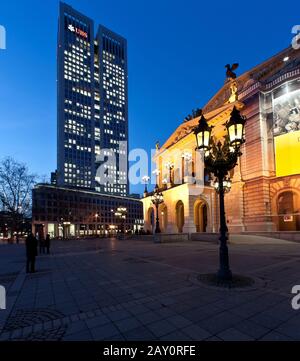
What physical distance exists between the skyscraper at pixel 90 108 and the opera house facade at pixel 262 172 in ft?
302

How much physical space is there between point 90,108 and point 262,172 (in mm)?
120734

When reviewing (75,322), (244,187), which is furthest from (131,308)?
(244,187)

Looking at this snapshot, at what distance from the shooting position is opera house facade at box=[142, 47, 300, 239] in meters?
28.3

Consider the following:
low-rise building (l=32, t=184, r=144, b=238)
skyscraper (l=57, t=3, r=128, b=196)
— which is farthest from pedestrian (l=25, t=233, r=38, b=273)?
skyscraper (l=57, t=3, r=128, b=196)

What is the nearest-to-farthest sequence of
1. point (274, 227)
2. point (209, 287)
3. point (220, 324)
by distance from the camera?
point (220, 324)
point (209, 287)
point (274, 227)

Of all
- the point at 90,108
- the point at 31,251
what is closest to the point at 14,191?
the point at 31,251

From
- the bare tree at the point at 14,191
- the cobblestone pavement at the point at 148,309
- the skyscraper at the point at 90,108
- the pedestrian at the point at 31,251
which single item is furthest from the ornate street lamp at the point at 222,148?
the skyscraper at the point at 90,108

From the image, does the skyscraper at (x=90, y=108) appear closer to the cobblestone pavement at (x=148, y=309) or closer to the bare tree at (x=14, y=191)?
the bare tree at (x=14, y=191)

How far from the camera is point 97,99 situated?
140m

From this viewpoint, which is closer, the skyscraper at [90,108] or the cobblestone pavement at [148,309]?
the cobblestone pavement at [148,309]

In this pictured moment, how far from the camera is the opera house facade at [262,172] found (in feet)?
92.8

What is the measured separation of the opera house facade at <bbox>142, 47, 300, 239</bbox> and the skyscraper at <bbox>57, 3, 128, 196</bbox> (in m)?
92.1
